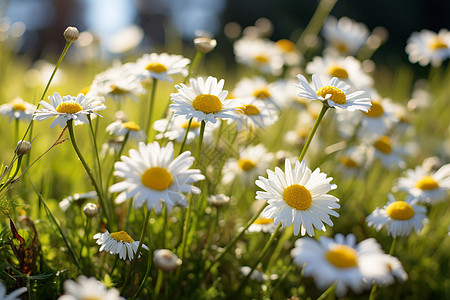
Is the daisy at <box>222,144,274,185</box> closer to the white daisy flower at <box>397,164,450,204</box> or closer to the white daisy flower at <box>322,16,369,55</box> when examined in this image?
the white daisy flower at <box>397,164,450,204</box>

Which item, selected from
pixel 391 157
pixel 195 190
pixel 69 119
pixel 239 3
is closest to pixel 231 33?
pixel 391 157

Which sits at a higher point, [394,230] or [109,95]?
[109,95]

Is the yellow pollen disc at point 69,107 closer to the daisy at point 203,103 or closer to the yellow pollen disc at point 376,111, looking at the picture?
the daisy at point 203,103

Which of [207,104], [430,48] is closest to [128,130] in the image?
[207,104]

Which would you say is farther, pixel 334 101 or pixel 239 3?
pixel 239 3

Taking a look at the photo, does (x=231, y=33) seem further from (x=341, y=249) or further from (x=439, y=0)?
(x=439, y=0)

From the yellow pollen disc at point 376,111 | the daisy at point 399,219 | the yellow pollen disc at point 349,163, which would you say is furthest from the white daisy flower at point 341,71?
the daisy at point 399,219

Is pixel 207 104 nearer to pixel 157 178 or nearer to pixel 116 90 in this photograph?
pixel 157 178
